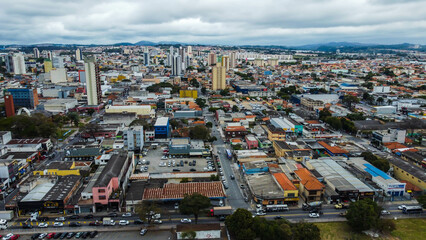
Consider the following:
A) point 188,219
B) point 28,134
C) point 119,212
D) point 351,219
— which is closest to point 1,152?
point 28,134

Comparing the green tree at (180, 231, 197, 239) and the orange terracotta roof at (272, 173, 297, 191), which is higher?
the orange terracotta roof at (272, 173, 297, 191)

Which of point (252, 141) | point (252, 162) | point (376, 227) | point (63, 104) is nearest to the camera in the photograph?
point (376, 227)

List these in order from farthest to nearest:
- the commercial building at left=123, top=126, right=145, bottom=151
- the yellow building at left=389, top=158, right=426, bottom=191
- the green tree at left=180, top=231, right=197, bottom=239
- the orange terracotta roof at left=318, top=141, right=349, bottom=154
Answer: the commercial building at left=123, top=126, right=145, bottom=151 → the orange terracotta roof at left=318, top=141, right=349, bottom=154 → the yellow building at left=389, top=158, right=426, bottom=191 → the green tree at left=180, top=231, right=197, bottom=239

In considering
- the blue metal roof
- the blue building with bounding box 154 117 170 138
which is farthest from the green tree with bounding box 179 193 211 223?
the blue building with bounding box 154 117 170 138

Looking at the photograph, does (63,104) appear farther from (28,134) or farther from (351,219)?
(351,219)

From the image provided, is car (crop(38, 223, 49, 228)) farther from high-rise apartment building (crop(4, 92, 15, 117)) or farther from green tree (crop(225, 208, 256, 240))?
high-rise apartment building (crop(4, 92, 15, 117))

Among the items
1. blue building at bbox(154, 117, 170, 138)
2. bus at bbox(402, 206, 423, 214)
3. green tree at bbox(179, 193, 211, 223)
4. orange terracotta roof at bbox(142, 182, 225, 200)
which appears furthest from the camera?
blue building at bbox(154, 117, 170, 138)

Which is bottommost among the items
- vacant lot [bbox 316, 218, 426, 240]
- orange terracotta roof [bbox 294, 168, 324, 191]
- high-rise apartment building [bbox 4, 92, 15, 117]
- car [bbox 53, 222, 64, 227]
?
vacant lot [bbox 316, 218, 426, 240]
